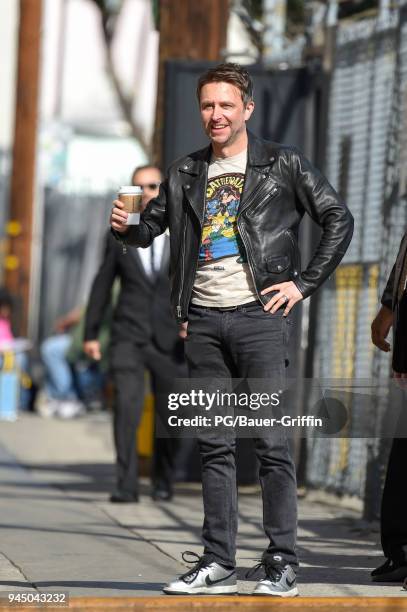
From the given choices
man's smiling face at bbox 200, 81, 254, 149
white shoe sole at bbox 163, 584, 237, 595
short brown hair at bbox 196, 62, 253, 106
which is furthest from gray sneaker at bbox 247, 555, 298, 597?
short brown hair at bbox 196, 62, 253, 106

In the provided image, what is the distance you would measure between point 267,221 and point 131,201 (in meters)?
0.51

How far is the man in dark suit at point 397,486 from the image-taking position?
20.1 feet

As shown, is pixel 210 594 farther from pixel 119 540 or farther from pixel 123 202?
pixel 119 540

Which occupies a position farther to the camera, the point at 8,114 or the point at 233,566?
the point at 8,114

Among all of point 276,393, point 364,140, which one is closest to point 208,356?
point 276,393

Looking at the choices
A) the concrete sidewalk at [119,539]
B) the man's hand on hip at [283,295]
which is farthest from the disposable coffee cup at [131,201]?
the concrete sidewalk at [119,539]

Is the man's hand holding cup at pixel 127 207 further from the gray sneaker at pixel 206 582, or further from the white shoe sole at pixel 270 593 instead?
the white shoe sole at pixel 270 593

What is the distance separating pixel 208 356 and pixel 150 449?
5071 mm

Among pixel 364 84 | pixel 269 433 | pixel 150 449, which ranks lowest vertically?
pixel 150 449

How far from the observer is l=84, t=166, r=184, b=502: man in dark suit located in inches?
372

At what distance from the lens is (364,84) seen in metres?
9.19

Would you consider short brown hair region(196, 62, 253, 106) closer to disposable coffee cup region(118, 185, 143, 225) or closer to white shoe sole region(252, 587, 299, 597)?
disposable coffee cup region(118, 185, 143, 225)

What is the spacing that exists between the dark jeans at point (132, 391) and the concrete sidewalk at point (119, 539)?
0.20m

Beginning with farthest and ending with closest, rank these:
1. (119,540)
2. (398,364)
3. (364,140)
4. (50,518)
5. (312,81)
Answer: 1. (312,81)
2. (364,140)
3. (50,518)
4. (119,540)
5. (398,364)
